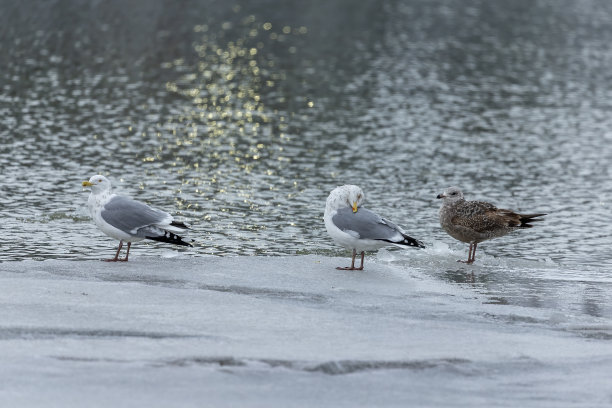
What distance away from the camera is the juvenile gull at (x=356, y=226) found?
45.9ft

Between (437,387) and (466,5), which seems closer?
(437,387)

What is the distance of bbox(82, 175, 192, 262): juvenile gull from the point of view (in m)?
14.2

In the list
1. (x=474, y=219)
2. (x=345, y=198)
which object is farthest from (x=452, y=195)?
(x=345, y=198)

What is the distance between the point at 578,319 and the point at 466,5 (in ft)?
240

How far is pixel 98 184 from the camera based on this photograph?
1455 cm

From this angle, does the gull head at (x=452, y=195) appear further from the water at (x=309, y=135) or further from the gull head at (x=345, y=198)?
the gull head at (x=345, y=198)

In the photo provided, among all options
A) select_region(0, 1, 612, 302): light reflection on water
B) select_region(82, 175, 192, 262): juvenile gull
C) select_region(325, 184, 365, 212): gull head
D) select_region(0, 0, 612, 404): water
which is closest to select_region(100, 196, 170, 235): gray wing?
select_region(82, 175, 192, 262): juvenile gull

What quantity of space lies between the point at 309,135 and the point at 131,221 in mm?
17149

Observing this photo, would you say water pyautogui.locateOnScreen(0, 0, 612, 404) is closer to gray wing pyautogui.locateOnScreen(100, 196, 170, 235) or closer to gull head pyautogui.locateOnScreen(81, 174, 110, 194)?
gray wing pyautogui.locateOnScreen(100, 196, 170, 235)

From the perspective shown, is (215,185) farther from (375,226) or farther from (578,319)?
(578,319)

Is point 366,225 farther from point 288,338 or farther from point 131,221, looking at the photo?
point 288,338

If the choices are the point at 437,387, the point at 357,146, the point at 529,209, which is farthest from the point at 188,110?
the point at 437,387

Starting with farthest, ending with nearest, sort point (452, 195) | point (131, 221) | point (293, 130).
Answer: point (293, 130), point (452, 195), point (131, 221)

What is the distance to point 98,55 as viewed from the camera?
149ft
